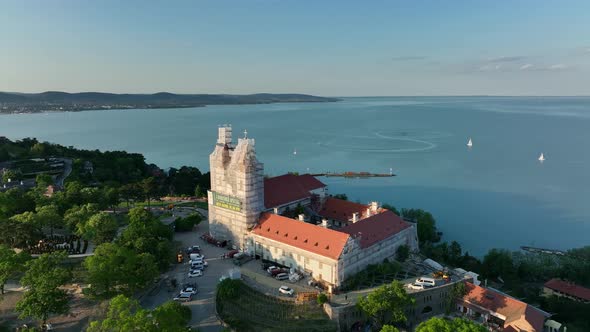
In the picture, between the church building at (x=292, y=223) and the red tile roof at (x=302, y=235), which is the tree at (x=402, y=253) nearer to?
the church building at (x=292, y=223)

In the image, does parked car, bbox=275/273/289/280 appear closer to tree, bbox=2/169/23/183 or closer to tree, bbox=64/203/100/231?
tree, bbox=64/203/100/231

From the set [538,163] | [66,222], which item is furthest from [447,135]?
[66,222]

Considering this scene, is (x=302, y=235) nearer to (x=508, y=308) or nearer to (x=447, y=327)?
(x=447, y=327)

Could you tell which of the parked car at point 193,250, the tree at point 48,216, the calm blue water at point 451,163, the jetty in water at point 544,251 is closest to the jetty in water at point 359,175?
the calm blue water at point 451,163

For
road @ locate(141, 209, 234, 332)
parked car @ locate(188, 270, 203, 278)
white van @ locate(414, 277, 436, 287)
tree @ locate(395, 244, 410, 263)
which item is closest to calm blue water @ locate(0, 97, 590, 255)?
tree @ locate(395, 244, 410, 263)

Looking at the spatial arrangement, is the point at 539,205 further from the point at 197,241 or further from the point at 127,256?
the point at 127,256

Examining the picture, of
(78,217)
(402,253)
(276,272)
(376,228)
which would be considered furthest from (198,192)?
(402,253)

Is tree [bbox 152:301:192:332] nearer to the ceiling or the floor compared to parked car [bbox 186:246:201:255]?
nearer to the ceiling

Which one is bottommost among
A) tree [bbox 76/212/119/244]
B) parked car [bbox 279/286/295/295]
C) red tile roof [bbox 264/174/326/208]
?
parked car [bbox 279/286/295/295]
